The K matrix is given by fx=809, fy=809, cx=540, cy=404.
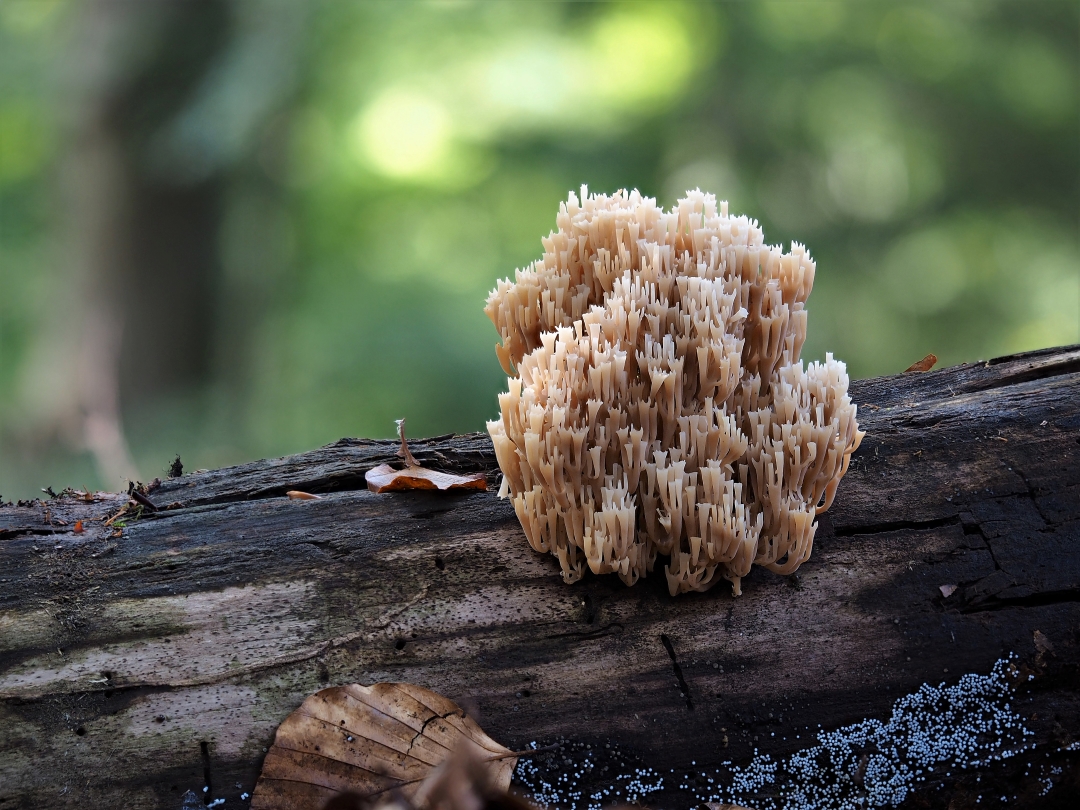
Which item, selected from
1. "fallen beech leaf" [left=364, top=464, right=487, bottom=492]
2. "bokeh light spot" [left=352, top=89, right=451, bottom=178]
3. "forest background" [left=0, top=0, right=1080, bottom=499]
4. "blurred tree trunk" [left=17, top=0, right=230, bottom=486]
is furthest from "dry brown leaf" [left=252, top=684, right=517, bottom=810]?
"bokeh light spot" [left=352, top=89, right=451, bottom=178]

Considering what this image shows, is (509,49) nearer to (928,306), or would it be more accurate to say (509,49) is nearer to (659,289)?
(928,306)

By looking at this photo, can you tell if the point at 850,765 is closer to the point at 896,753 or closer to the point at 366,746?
the point at 896,753

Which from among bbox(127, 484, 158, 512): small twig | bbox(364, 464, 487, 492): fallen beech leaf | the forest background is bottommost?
bbox(364, 464, 487, 492): fallen beech leaf

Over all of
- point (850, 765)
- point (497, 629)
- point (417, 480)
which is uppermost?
point (417, 480)

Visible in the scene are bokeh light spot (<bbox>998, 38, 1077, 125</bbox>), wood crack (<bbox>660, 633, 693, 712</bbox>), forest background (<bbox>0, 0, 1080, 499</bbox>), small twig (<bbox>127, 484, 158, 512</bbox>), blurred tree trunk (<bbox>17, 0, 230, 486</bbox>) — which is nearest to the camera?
wood crack (<bbox>660, 633, 693, 712</bbox>)

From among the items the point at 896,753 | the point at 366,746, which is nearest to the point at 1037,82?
the point at 896,753

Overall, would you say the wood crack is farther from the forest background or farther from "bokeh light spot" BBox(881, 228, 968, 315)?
"bokeh light spot" BBox(881, 228, 968, 315)

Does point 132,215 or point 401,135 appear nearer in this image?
point 132,215
